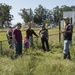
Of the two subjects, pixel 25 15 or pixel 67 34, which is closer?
pixel 67 34

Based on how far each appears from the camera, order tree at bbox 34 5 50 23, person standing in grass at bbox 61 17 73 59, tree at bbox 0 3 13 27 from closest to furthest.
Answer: person standing in grass at bbox 61 17 73 59
tree at bbox 0 3 13 27
tree at bbox 34 5 50 23

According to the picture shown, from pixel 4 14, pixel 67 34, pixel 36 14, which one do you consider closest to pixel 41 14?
pixel 36 14

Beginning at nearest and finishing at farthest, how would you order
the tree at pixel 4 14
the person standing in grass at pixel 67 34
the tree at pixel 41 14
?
1. the person standing in grass at pixel 67 34
2. the tree at pixel 4 14
3. the tree at pixel 41 14

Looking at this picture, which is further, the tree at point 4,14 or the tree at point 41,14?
the tree at point 41,14

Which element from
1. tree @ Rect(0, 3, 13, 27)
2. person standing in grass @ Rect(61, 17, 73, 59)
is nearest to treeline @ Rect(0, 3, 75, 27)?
tree @ Rect(0, 3, 13, 27)

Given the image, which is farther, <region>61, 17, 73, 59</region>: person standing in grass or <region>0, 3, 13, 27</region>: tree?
<region>0, 3, 13, 27</region>: tree

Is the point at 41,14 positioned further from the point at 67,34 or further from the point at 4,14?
the point at 67,34

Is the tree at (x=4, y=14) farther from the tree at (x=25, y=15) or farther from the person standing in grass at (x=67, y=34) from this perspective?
the person standing in grass at (x=67, y=34)

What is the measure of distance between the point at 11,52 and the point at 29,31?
275 centimetres

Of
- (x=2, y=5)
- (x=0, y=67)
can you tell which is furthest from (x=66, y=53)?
(x=2, y=5)

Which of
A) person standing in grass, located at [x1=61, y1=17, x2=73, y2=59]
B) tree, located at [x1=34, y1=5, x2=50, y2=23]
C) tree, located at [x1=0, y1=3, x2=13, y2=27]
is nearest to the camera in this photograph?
person standing in grass, located at [x1=61, y1=17, x2=73, y2=59]

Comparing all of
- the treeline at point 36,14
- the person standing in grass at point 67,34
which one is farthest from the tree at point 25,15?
the person standing in grass at point 67,34

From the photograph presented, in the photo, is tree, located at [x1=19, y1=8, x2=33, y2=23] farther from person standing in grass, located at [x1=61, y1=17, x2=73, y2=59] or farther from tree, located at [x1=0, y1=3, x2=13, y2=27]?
person standing in grass, located at [x1=61, y1=17, x2=73, y2=59]

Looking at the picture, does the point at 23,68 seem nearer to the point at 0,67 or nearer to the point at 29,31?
the point at 0,67
